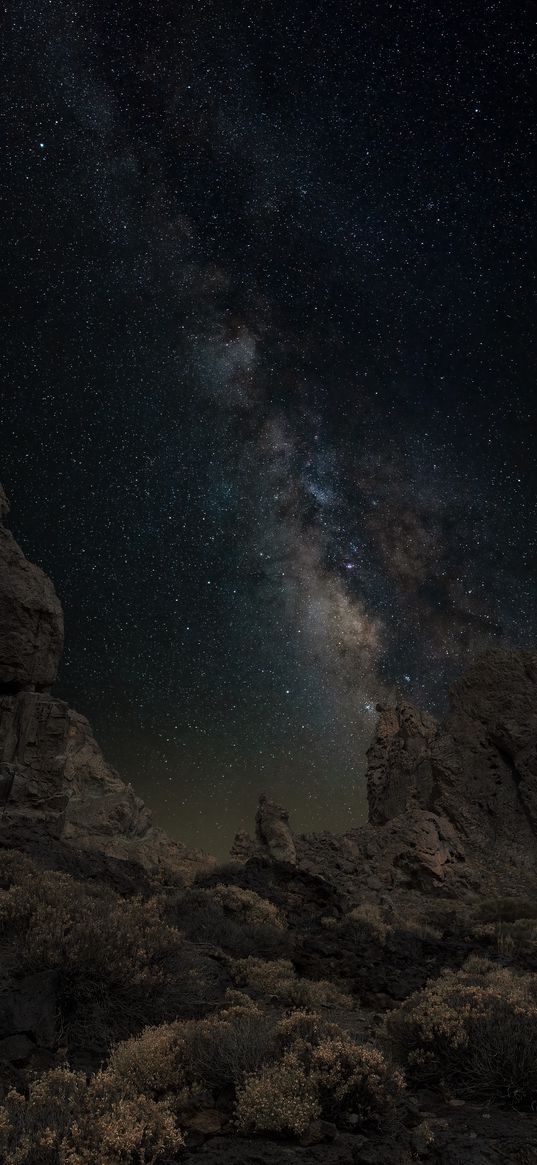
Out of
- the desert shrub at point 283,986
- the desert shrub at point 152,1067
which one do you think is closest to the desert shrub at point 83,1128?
the desert shrub at point 152,1067

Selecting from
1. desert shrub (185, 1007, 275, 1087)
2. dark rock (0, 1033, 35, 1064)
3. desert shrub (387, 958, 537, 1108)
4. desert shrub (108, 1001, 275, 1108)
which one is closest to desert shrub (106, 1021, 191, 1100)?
desert shrub (108, 1001, 275, 1108)

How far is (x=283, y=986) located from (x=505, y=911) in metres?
16.7

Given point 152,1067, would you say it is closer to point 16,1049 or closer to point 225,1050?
point 225,1050

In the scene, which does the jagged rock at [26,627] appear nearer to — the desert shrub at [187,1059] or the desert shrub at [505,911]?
the desert shrub at [187,1059]

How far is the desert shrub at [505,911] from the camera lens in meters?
21.8

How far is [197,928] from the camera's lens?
12.5m

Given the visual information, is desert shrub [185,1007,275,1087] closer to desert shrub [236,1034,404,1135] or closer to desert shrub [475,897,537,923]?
desert shrub [236,1034,404,1135]

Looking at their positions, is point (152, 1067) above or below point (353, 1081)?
below

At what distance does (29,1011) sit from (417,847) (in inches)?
1102

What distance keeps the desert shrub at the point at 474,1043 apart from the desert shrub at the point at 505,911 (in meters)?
16.9

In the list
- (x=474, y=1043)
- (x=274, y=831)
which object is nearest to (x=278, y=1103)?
(x=474, y=1043)

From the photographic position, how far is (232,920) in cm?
1410

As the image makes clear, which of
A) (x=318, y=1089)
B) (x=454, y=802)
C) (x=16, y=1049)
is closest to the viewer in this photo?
(x=318, y=1089)

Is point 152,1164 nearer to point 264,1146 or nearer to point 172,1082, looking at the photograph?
point 264,1146
